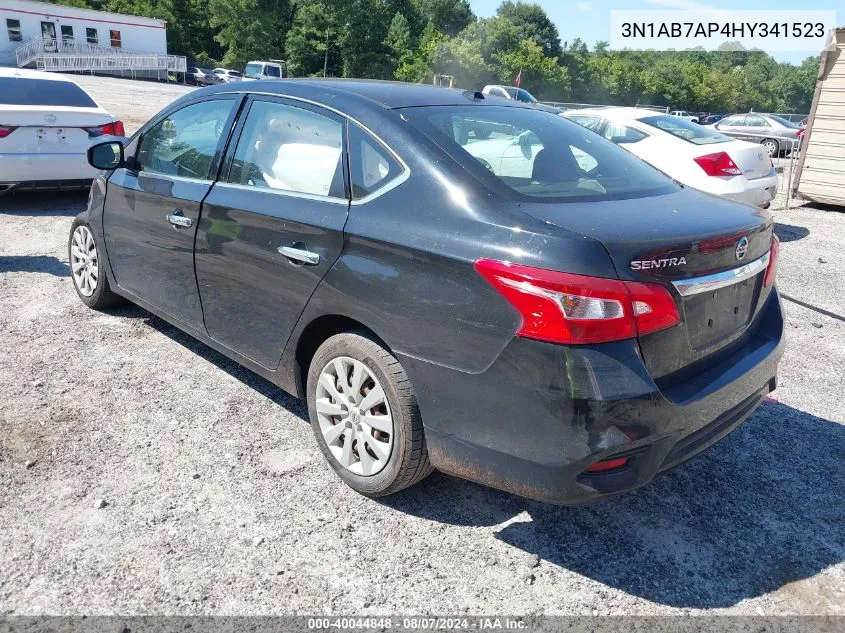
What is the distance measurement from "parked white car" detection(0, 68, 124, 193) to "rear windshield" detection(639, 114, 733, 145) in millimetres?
6776

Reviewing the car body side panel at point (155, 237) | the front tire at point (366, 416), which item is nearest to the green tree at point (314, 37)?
the car body side panel at point (155, 237)

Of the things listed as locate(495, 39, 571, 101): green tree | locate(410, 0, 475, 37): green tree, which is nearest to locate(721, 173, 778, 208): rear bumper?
locate(495, 39, 571, 101): green tree

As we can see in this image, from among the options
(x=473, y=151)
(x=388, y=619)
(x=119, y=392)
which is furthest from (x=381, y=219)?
(x=119, y=392)

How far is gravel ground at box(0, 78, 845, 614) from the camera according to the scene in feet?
8.29

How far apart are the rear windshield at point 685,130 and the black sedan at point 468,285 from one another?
5.86m

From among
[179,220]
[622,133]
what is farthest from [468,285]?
[622,133]

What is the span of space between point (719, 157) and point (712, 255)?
650 cm

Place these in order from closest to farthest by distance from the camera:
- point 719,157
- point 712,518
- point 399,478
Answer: point 399,478 → point 712,518 → point 719,157

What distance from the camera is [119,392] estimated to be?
3.93m

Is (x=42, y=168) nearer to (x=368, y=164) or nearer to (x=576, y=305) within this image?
(x=368, y=164)

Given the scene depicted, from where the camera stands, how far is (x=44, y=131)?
7.54 metres

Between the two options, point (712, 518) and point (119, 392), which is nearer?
point (712, 518)

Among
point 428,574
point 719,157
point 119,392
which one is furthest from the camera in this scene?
point 719,157

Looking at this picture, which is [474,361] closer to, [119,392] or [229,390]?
[229,390]
